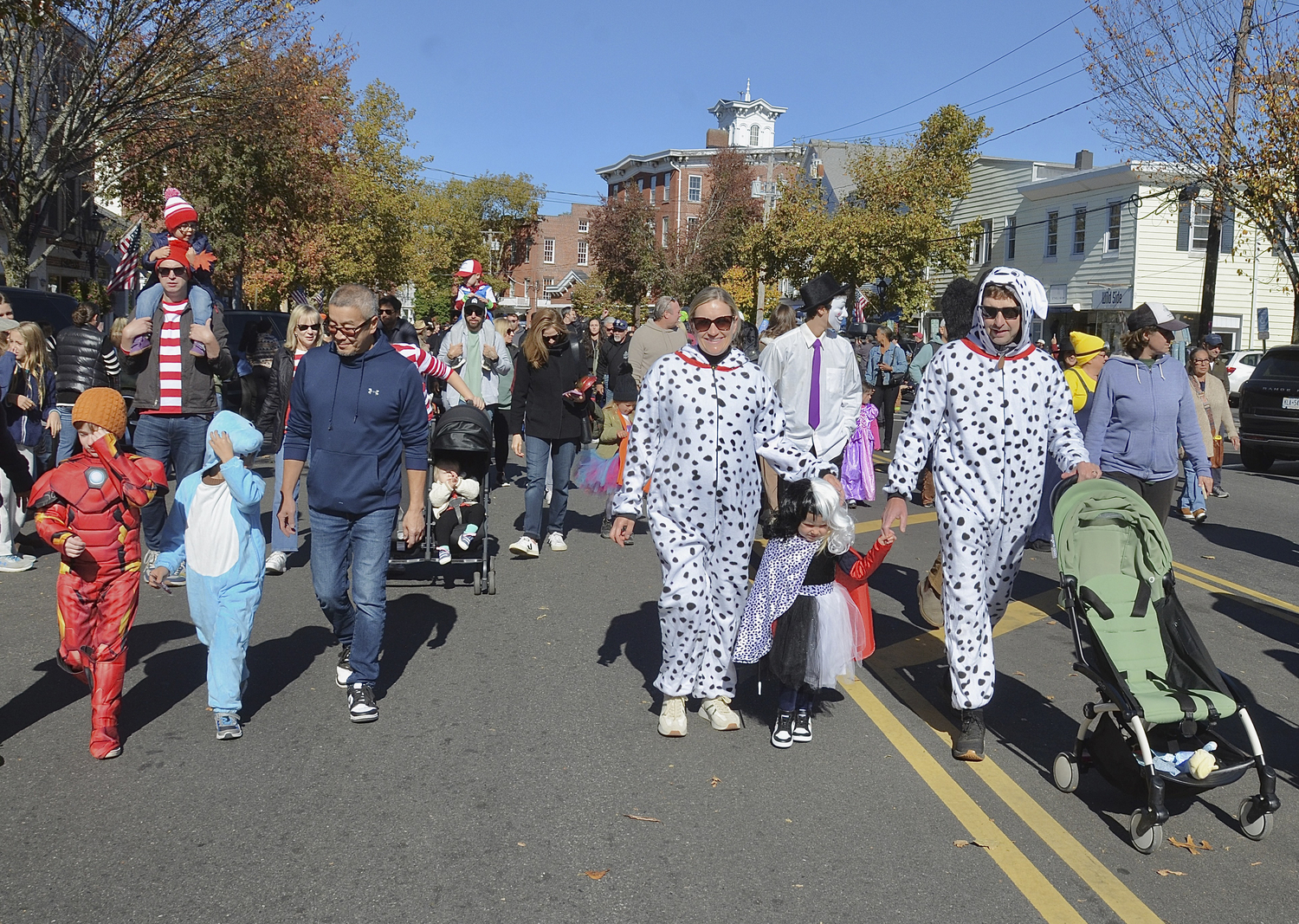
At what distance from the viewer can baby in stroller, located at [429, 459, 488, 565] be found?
25.3 feet

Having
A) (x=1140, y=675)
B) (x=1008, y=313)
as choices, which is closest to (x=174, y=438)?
(x=1008, y=313)

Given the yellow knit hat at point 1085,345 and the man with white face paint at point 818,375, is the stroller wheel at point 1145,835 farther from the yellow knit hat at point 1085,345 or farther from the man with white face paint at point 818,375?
the yellow knit hat at point 1085,345

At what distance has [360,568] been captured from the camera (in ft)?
17.4

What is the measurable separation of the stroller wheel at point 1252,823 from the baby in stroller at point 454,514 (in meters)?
4.95

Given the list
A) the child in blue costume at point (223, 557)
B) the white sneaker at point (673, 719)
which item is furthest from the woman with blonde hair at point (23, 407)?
the white sneaker at point (673, 719)

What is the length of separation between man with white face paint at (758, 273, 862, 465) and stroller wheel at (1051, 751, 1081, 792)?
10.8 ft

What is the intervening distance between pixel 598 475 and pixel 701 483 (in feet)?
13.3

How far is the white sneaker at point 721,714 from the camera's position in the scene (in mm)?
5230

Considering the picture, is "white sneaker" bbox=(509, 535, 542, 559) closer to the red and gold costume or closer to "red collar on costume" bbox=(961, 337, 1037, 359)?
the red and gold costume

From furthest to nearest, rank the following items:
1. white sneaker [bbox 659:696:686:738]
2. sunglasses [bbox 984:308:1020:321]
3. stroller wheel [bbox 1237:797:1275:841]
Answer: white sneaker [bbox 659:696:686:738], sunglasses [bbox 984:308:1020:321], stroller wheel [bbox 1237:797:1275:841]

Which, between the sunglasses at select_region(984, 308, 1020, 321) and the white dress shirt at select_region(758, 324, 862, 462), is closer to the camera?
the sunglasses at select_region(984, 308, 1020, 321)

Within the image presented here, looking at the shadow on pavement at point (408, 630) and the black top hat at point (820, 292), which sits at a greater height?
the black top hat at point (820, 292)

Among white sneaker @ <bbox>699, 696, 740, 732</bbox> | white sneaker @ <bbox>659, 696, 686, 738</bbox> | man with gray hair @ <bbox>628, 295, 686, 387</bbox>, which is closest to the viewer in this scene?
white sneaker @ <bbox>659, 696, 686, 738</bbox>

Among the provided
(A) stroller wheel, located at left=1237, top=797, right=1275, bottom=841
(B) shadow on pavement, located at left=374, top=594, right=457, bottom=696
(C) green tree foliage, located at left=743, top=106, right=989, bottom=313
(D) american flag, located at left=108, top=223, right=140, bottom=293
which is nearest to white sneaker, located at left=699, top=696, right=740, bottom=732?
(B) shadow on pavement, located at left=374, top=594, right=457, bottom=696
